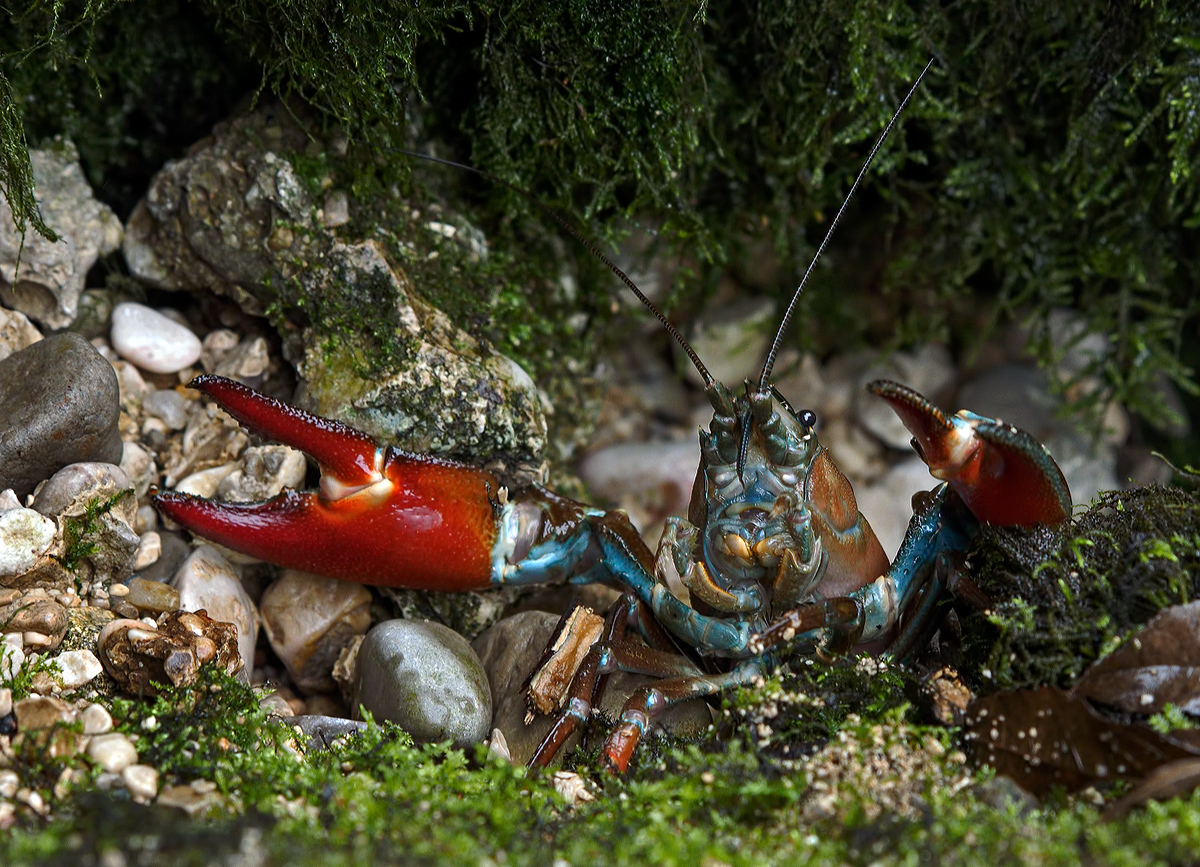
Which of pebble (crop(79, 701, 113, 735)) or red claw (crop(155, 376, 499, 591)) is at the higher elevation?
red claw (crop(155, 376, 499, 591))

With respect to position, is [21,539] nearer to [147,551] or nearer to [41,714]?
[147,551]

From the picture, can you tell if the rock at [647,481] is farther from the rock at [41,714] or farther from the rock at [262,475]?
the rock at [41,714]

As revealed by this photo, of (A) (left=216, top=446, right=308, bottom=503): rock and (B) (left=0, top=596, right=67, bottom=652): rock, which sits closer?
(B) (left=0, top=596, right=67, bottom=652): rock

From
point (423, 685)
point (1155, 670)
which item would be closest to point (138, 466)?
point (423, 685)

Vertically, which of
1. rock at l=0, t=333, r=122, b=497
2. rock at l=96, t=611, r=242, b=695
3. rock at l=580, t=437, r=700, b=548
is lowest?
rock at l=96, t=611, r=242, b=695

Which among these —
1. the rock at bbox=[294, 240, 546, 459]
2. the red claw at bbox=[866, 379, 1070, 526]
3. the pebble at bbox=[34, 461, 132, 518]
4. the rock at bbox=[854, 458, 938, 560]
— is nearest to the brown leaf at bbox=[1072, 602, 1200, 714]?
the red claw at bbox=[866, 379, 1070, 526]

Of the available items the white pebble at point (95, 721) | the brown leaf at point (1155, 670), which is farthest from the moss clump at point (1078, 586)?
the white pebble at point (95, 721)

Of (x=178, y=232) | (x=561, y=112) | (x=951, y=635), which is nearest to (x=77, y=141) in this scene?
(x=178, y=232)

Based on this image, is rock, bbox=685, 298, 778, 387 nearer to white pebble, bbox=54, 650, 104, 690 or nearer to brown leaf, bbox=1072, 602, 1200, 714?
brown leaf, bbox=1072, 602, 1200, 714
